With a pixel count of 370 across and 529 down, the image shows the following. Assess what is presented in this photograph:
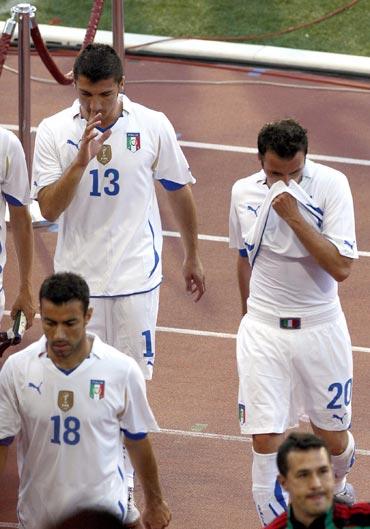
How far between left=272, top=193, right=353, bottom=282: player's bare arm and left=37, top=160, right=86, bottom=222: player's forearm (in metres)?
0.91

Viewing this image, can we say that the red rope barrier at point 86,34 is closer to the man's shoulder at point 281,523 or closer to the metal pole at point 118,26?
the metal pole at point 118,26

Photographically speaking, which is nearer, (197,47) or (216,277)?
(216,277)

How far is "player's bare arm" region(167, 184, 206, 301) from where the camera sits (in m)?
7.68

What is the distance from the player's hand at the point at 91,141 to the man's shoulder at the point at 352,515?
218 centimetres

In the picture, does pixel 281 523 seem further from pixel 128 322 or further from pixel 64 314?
pixel 128 322

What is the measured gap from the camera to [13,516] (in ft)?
25.2

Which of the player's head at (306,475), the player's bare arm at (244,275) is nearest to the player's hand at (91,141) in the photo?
the player's bare arm at (244,275)

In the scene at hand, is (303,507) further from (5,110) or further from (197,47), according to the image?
(197,47)

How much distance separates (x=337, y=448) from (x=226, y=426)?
140 cm

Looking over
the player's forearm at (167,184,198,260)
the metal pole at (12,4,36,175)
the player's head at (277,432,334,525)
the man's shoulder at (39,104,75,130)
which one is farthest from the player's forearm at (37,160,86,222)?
the metal pole at (12,4,36,175)

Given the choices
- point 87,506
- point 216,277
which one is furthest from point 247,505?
point 87,506

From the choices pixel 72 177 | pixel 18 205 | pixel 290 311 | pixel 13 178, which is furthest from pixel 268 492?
pixel 13 178

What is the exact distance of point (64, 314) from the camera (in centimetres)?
604

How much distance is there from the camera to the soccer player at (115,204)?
7.33 metres
